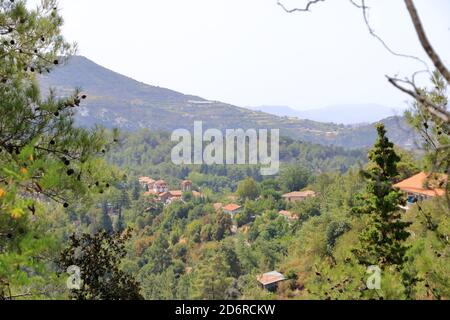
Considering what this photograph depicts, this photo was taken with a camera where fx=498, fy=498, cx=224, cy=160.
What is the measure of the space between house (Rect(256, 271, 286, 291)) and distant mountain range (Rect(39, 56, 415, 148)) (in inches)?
3228

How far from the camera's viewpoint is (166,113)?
112688 millimetres

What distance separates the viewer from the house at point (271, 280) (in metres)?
17.5

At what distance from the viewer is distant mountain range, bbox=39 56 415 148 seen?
346 ft

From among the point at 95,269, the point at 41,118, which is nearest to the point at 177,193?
the point at 95,269

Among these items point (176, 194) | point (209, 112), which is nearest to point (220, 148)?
point (176, 194)

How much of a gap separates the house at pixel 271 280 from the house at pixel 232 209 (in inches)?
895

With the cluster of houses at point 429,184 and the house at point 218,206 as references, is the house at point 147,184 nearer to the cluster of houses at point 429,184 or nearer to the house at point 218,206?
the house at point 218,206

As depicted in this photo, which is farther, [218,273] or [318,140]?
[318,140]

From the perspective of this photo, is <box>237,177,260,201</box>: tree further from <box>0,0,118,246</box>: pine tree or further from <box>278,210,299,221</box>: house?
<box>0,0,118,246</box>: pine tree

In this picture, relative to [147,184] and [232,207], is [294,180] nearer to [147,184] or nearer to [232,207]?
[232,207]

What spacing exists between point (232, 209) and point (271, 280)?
24.8 meters
